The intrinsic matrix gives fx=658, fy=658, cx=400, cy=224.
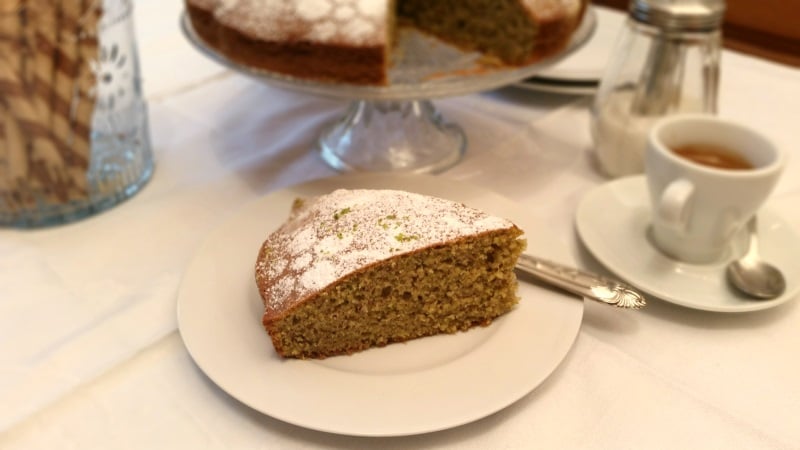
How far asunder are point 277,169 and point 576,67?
0.82 metres

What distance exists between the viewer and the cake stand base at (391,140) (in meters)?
1.39

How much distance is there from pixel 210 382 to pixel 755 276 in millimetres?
838

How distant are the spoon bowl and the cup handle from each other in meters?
0.12

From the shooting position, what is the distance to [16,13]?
1.05 meters

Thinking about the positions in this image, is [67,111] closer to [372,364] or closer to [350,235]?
[350,235]

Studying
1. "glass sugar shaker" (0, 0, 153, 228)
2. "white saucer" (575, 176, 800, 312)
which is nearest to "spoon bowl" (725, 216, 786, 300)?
"white saucer" (575, 176, 800, 312)

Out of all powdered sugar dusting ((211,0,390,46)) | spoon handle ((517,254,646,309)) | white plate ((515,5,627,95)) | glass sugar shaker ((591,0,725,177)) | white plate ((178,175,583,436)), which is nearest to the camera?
white plate ((178,175,583,436))

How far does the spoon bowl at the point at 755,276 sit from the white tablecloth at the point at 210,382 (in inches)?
1.7

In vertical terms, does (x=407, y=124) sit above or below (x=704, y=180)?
below

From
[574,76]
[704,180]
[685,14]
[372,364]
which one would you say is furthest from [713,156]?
[372,364]

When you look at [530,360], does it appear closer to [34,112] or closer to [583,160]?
[583,160]

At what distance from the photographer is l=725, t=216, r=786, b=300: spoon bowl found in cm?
100

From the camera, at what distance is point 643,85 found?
1.36 metres

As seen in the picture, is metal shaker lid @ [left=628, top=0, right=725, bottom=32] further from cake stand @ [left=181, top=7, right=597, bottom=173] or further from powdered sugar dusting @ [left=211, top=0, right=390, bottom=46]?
powdered sugar dusting @ [left=211, top=0, right=390, bottom=46]
